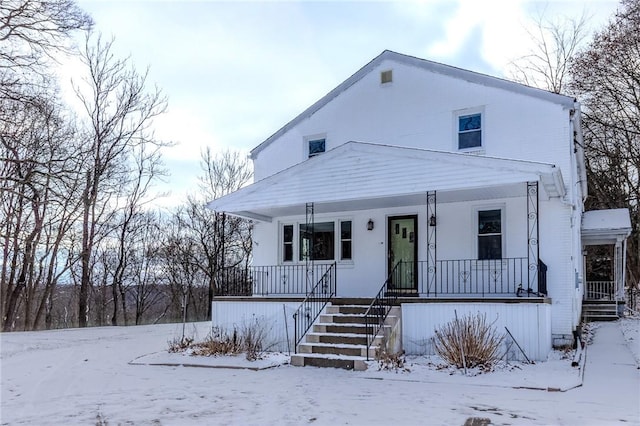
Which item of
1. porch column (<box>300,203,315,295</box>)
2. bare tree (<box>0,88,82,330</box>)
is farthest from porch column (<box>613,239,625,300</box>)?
bare tree (<box>0,88,82,330</box>)

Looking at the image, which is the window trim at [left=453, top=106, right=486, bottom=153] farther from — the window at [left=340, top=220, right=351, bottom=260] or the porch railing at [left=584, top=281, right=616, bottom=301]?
the porch railing at [left=584, top=281, right=616, bottom=301]

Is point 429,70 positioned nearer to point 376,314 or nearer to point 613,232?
point 376,314

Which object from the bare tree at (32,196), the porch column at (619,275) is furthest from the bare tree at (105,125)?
the porch column at (619,275)

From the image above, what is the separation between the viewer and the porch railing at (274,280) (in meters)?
14.2

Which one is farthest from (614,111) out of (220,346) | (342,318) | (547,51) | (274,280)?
(220,346)

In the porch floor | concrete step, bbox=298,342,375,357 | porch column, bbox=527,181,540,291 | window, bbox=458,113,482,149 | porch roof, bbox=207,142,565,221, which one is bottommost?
concrete step, bbox=298,342,375,357

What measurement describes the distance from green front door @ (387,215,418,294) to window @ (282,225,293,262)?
117 inches

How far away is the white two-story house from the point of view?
10711mm

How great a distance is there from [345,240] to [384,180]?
291cm

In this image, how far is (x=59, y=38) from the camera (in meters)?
12.5

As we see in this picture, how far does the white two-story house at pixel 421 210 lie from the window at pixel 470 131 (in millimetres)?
25

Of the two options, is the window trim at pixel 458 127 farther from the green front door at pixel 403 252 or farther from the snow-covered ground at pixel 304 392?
the snow-covered ground at pixel 304 392

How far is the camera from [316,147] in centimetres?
1525

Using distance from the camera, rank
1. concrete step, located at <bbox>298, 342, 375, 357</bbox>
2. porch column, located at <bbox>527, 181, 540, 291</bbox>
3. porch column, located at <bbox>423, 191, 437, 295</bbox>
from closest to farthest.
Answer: concrete step, located at <bbox>298, 342, 375, 357</bbox> → porch column, located at <bbox>527, 181, 540, 291</bbox> → porch column, located at <bbox>423, 191, 437, 295</bbox>
